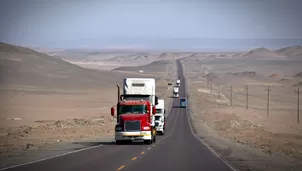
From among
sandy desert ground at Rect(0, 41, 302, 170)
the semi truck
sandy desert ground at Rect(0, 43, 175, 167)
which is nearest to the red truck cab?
the semi truck

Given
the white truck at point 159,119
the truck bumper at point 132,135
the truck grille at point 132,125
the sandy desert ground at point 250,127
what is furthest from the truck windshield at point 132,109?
the white truck at point 159,119

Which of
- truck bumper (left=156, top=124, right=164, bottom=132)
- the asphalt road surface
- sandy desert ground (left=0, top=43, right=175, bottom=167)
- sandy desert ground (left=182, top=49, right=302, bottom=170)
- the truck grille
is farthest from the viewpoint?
truck bumper (left=156, top=124, right=164, bottom=132)

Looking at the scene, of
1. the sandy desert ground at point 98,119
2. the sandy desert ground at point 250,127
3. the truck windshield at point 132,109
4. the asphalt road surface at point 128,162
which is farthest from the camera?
the truck windshield at point 132,109

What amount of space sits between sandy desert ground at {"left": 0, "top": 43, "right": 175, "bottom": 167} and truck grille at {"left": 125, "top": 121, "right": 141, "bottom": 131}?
4109 millimetres

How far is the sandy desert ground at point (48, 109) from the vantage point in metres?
46.1

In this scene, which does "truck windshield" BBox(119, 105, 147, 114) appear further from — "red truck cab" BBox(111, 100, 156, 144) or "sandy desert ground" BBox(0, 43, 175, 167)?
"sandy desert ground" BBox(0, 43, 175, 167)

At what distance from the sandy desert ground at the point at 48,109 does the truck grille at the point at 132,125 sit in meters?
4.11

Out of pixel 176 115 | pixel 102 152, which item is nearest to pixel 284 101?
pixel 176 115

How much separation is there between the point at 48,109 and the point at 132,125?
66.1 metres

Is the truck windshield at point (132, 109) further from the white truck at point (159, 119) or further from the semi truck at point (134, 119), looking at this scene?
the white truck at point (159, 119)

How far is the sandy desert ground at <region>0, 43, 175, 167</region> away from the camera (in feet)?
151

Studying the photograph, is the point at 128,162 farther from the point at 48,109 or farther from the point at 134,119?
the point at 48,109

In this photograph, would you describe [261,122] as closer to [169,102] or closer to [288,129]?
[288,129]

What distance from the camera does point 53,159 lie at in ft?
101
